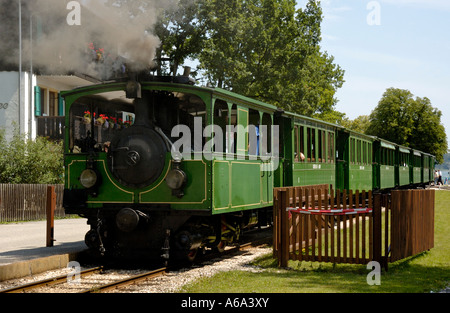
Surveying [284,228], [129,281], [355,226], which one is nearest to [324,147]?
[355,226]

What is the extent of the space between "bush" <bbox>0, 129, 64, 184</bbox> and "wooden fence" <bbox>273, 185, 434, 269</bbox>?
13.2 m

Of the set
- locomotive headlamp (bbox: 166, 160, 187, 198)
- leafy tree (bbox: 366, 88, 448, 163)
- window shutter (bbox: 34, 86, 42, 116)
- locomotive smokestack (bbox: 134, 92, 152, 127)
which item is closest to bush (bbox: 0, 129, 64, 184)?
window shutter (bbox: 34, 86, 42, 116)

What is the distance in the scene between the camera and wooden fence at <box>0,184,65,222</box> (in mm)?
19312

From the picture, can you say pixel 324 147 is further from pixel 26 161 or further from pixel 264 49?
pixel 264 49

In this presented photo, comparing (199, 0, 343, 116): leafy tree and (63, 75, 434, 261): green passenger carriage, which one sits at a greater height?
(199, 0, 343, 116): leafy tree

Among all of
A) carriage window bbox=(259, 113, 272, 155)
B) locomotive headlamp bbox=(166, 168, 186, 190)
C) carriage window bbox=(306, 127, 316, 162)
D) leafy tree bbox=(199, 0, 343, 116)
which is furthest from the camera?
leafy tree bbox=(199, 0, 343, 116)

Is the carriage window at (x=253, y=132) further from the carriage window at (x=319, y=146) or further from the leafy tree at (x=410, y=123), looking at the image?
the leafy tree at (x=410, y=123)

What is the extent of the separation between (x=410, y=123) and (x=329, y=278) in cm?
6800

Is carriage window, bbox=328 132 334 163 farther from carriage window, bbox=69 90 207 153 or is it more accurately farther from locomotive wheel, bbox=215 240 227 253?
carriage window, bbox=69 90 207 153

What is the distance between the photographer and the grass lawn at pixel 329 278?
7855 mm

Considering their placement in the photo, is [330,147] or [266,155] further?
[330,147]

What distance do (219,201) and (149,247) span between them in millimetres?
1467

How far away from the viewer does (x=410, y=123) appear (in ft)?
239

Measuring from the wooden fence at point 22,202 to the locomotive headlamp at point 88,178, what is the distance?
9.98 m
